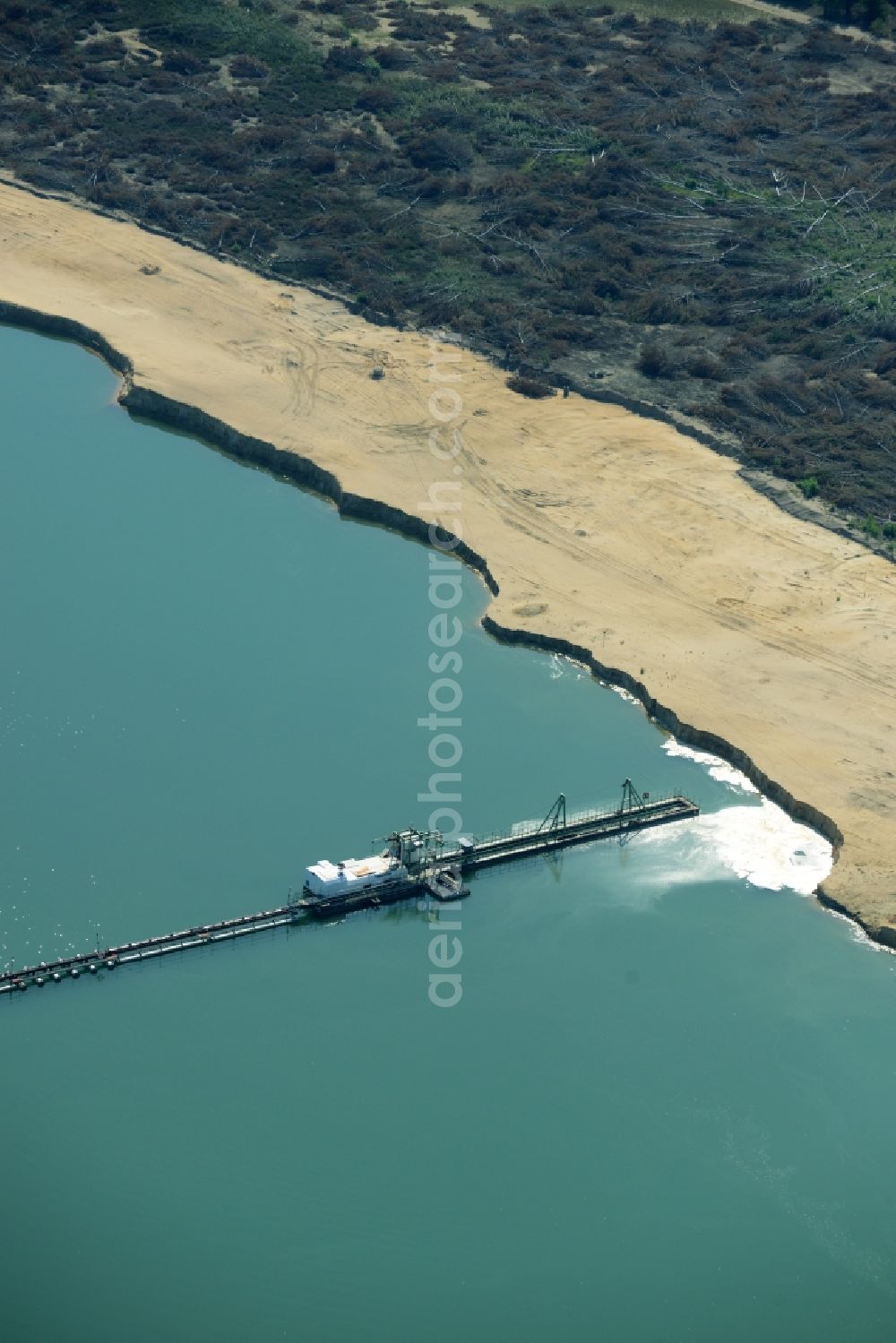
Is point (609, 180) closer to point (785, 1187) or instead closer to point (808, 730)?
point (808, 730)

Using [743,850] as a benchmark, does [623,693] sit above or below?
above

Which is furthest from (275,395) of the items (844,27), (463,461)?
(844,27)

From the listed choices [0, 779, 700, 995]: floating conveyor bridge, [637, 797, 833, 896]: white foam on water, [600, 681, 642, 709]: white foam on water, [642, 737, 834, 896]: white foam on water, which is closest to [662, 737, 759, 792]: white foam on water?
[642, 737, 834, 896]: white foam on water

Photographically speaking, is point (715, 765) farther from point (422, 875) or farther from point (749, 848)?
point (422, 875)

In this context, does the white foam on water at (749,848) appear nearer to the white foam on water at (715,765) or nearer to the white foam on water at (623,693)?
the white foam on water at (715,765)

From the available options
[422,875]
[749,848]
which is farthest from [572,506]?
[422,875]
